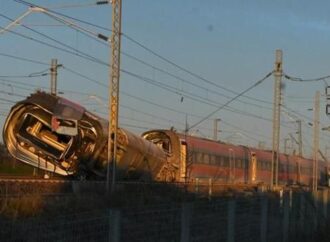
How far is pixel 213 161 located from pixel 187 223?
1285 inches

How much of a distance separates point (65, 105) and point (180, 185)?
8.15m

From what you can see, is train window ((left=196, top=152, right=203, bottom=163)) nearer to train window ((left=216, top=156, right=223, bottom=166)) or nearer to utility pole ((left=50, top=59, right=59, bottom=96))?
train window ((left=216, top=156, right=223, bottom=166))

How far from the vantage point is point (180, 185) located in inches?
1134

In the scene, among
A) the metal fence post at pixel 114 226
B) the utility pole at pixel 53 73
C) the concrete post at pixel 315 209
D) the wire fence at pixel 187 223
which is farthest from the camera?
the utility pole at pixel 53 73

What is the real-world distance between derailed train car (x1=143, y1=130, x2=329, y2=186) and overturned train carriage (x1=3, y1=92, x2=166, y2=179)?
366 inches

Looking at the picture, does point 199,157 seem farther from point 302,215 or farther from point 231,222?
point 231,222

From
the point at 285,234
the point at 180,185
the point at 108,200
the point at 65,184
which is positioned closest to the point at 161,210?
the point at 285,234

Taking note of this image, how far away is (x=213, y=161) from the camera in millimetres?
41969

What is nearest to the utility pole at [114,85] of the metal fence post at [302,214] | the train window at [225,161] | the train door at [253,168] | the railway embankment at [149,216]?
the railway embankment at [149,216]

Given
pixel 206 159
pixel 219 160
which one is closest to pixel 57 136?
pixel 206 159

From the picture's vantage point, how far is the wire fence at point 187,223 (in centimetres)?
717

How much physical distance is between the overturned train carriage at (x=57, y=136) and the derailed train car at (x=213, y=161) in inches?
366

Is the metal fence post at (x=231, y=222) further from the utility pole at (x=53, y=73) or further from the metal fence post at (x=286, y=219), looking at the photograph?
the utility pole at (x=53, y=73)

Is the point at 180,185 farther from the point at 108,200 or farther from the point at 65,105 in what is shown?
the point at 108,200
